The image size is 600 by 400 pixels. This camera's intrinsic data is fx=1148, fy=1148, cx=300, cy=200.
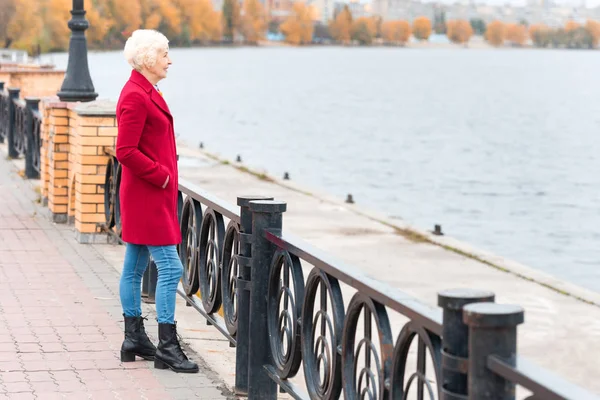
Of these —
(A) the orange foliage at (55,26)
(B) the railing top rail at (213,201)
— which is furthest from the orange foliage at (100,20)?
(B) the railing top rail at (213,201)

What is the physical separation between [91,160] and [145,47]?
15.5 feet

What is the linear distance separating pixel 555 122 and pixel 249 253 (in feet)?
259

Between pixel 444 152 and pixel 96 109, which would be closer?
pixel 96 109

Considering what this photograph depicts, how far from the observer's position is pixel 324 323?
4.94 metres

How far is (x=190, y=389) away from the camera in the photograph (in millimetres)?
6133

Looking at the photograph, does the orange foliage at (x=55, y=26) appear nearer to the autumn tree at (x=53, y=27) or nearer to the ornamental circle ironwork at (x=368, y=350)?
the autumn tree at (x=53, y=27)

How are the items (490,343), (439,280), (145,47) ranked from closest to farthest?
(490,343)
(145,47)
(439,280)

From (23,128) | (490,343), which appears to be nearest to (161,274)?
(490,343)

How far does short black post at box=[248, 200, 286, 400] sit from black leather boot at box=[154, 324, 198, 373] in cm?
69

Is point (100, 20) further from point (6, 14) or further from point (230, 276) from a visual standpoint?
point (230, 276)

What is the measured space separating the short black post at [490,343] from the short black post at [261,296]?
2.31 metres

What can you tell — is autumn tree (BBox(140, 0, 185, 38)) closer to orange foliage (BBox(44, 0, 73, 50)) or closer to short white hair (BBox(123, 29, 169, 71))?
orange foliage (BBox(44, 0, 73, 50))

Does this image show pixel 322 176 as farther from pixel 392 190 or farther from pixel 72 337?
pixel 72 337

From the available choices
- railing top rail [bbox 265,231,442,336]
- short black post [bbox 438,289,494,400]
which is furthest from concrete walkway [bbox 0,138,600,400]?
short black post [bbox 438,289,494,400]
